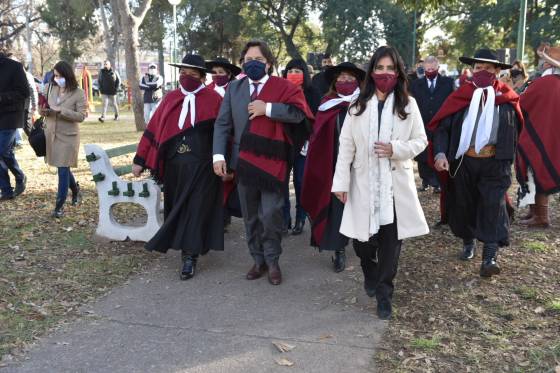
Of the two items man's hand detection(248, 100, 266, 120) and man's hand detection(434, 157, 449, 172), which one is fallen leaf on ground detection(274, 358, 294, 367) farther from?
man's hand detection(434, 157, 449, 172)

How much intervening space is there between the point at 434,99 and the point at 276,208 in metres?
4.24

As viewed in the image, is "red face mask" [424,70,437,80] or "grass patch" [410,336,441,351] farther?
"red face mask" [424,70,437,80]

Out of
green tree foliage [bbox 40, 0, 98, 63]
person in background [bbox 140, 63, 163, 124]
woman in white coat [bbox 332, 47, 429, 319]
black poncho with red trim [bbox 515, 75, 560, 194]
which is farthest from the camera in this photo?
green tree foliage [bbox 40, 0, 98, 63]

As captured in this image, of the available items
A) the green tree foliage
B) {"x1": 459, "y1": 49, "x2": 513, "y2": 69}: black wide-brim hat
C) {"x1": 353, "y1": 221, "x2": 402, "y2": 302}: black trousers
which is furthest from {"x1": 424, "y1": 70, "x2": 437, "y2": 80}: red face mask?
the green tree foliage

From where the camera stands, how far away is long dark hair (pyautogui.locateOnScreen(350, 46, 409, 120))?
3.98 m

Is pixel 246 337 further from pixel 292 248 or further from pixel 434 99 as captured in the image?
pixel 434 99

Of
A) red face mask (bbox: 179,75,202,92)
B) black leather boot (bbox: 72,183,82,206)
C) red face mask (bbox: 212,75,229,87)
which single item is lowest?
black leather boot (bbox: 72,183,82,206)

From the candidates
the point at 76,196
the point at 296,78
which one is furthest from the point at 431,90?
the point at 76,196

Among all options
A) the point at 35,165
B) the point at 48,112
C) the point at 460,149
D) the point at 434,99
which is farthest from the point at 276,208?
the point at 35,165

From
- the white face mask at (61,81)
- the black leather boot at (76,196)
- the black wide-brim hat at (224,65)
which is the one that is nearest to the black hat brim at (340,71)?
the black wide-brim hat at (224,65)

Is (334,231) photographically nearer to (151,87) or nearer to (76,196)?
(76,196)

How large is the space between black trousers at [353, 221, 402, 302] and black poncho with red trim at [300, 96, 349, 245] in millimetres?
678

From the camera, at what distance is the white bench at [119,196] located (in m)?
6.05

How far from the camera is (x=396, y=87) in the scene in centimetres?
401
